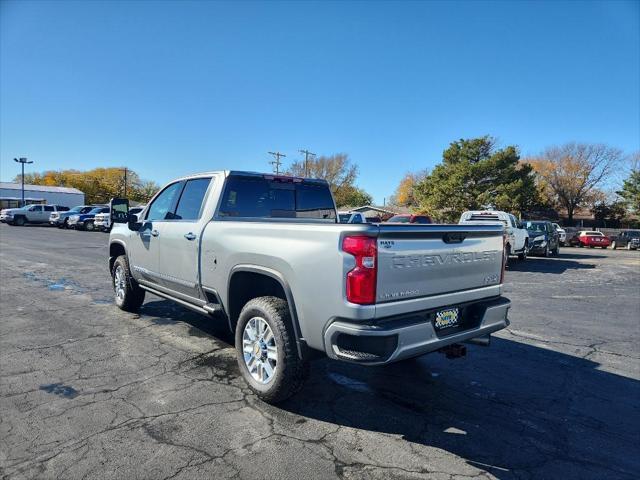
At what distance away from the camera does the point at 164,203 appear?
5.44 meters

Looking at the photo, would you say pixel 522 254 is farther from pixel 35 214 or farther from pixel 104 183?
pixel 104 183

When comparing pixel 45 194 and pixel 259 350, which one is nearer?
pixel 259 350

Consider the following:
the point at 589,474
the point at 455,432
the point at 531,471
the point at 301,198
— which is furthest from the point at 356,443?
the point at 301,198

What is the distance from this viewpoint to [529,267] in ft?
51.0

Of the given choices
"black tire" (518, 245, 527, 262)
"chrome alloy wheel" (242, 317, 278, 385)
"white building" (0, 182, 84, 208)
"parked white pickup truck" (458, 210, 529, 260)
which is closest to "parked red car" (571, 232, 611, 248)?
"black tire" (518, 245, 527, 262)

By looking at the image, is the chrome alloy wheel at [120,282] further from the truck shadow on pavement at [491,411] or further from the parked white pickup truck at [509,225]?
the parked white pickup truck at [509,225]

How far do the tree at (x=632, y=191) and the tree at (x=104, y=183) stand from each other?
3044 inches

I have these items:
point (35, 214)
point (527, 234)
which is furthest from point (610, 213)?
point (35, 214)

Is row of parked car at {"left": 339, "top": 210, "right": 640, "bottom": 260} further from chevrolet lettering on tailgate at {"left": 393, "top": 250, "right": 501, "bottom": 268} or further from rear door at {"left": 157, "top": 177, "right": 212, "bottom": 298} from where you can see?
chevrolet lettering on tailgate at {"left": 393, "top": 250, "right": 501, "bottom": 268}

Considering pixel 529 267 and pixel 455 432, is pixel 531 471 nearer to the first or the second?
pixel 455 432

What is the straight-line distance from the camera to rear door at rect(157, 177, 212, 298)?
14.6ft

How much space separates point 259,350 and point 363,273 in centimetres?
135

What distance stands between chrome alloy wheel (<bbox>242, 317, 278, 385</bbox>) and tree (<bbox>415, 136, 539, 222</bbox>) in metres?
39.1

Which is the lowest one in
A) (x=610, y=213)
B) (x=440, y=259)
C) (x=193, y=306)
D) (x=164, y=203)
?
(x=193, y=306)
